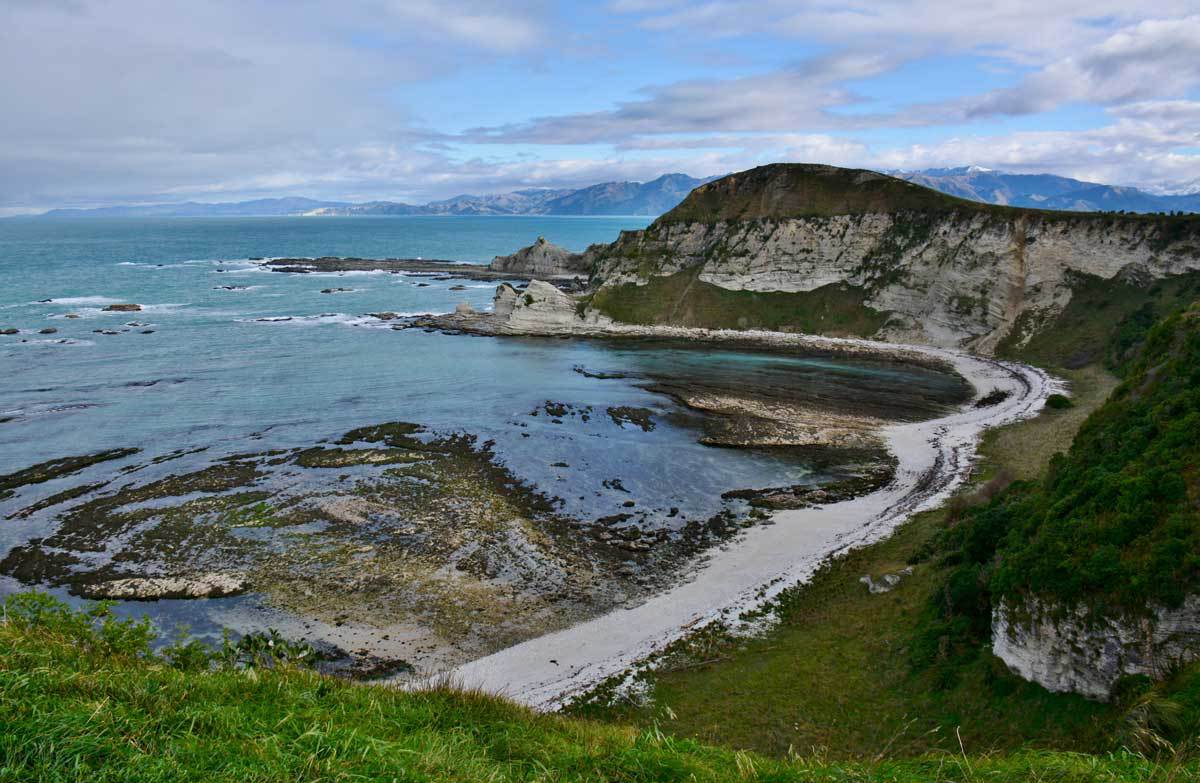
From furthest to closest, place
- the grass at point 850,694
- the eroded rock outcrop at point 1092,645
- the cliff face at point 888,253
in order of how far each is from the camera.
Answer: the cliff face at point 888,253 → the grass at point 850,694 → the eroded rock outcrop at point 1092,645

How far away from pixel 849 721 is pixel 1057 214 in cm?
7737

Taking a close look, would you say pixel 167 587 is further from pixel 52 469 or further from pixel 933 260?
pixel 933 260

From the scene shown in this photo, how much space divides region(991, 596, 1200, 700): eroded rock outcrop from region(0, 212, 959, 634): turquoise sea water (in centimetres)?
1891

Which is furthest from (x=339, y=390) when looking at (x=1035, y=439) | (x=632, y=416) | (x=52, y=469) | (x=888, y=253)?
(x=888, y=253)

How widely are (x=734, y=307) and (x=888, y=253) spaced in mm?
20323

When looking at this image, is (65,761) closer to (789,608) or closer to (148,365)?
(789,608)

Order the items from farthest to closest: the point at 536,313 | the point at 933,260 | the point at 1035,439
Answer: the point at 536,313
the point at 933,260
the point at 1035,439

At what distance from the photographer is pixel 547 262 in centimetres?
14388

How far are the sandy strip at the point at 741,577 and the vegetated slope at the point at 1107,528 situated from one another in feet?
23.6

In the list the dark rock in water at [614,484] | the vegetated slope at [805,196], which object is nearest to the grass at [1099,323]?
the vegetated slope at [805,196]

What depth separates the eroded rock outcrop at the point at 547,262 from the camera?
141m

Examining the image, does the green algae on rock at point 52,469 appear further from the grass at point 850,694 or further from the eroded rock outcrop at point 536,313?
the eroded rock outcrop at point 536,313

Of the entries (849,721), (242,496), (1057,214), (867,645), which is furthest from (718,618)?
(1057,214)

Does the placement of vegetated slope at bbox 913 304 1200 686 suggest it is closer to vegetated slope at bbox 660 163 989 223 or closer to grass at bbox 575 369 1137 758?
grass at bbox 575 369 1137 758
